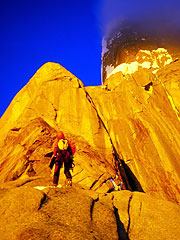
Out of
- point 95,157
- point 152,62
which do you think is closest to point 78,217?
point 95,157

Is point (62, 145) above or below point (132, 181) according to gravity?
above

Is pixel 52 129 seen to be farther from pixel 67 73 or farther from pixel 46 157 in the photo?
pixel 67 73

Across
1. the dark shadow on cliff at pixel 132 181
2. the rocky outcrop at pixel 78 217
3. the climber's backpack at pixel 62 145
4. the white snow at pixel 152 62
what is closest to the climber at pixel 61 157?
the climber's backpack at pixel 62 145

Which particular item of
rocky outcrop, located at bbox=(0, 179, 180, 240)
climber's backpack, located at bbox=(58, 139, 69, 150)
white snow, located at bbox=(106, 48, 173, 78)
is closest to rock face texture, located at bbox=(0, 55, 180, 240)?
rocky outcrop, located at bbox=(0, 179, 180, 240)

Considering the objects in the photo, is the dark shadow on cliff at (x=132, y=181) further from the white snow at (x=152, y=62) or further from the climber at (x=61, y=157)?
the white snow at (x=152, y=62)

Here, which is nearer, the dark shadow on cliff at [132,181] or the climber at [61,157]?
the climber at [61,157]

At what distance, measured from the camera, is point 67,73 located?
27406 mm

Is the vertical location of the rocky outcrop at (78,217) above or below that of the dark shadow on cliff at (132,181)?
below

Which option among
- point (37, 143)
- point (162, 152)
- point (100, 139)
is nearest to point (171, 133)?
point (162, 152)

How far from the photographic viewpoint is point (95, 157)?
18609mm

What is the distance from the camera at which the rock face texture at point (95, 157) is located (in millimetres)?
Answer: 7918

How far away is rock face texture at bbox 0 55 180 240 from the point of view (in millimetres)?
7918

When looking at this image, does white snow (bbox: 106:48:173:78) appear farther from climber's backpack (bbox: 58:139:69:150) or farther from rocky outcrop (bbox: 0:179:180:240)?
rocky outcrop (bbox: 0:179:180:240)

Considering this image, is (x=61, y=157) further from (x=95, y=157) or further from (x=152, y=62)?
(x=152, y=62)
